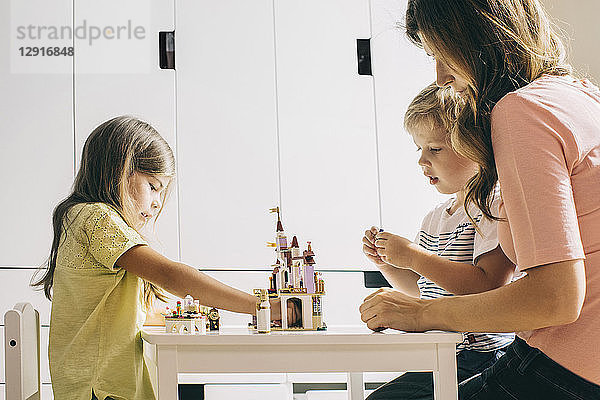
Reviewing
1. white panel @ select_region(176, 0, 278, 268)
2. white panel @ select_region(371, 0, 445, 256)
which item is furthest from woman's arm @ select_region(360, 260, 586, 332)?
white panel @ select_region(371, 0, 445, 256)

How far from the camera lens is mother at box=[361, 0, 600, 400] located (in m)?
1.01

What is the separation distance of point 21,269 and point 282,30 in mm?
1284

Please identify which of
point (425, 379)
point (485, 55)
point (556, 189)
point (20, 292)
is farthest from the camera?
point (20, 292)

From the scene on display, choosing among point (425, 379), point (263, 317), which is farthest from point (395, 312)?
point (425, 379)

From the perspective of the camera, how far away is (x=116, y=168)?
1.67 m

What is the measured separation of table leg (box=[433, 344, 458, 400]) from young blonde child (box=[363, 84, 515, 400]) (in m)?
0.12

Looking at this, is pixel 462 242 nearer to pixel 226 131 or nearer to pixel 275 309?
pixel 275 309

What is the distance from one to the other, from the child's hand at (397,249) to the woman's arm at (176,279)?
290mm

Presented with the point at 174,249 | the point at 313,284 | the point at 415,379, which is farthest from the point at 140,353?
the point at 174,249

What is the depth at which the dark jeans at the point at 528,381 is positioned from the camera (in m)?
1.04

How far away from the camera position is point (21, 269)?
258cm

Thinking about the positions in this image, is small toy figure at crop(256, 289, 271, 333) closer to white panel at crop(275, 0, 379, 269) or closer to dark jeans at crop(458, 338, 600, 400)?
dark jeans at crop(458, 338, 600, 400)

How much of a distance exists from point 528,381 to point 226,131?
1815mm

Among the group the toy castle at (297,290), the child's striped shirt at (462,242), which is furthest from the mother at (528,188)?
the child's striped shirt at (462,242)
